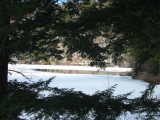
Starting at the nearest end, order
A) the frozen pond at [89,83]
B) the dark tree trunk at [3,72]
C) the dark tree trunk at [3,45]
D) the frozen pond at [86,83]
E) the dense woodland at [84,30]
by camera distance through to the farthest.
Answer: the dark tree trunk at [3,45] < the dense woodland at [84,30] < the dark tree trunk at [3,72] < the frozen pond at [89,83] < the frozen pond at [86,83]

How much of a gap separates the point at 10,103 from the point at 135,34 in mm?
2114

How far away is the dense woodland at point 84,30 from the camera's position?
407 cm

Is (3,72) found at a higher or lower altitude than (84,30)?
lower

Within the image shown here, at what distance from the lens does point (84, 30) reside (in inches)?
180

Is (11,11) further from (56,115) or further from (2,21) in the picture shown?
(56,115)

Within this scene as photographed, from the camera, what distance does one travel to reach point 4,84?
16.2ft

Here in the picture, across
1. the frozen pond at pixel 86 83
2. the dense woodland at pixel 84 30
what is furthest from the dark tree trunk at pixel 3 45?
the frozen pond at pixel 86 83

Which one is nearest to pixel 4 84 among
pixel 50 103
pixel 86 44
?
pixel 50 103

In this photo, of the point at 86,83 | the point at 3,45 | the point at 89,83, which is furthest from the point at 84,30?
the point at 89,83

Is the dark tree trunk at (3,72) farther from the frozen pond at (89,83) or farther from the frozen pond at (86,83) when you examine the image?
the frozen pond at (86,83)

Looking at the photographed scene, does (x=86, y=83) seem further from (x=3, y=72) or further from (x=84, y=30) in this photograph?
(x=84, y=30)

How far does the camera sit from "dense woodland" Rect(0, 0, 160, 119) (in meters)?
4.07

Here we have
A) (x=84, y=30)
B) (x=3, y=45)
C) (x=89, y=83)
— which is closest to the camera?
(x=3, y=45)

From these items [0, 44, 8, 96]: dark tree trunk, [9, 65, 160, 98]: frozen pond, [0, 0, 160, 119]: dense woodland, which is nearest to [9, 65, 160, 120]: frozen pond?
[9, 65, 160, 98]: frozen pond
